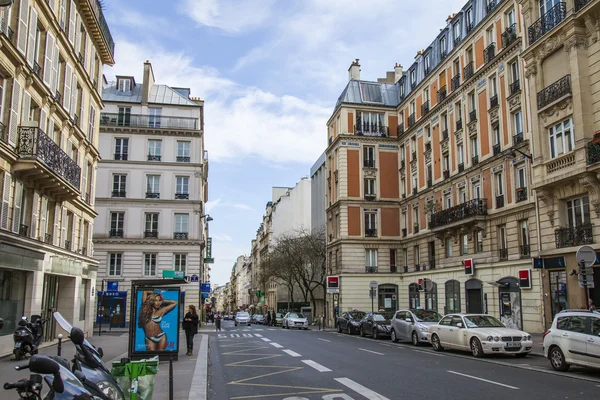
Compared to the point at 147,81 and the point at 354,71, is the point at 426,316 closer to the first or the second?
the point at 354,71

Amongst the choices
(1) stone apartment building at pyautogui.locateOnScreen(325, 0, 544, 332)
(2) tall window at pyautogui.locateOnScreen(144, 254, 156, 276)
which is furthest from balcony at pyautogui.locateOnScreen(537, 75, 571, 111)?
(2) tall window at pyautogui.locateOnScreen(144, 254, 156, 276)

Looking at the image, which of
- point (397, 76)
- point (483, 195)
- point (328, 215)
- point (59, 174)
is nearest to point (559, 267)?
point (483, 195)

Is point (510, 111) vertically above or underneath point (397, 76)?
underneath

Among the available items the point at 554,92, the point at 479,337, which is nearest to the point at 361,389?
the point at 479,337

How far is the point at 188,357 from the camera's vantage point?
17.0m

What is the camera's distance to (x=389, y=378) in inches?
482

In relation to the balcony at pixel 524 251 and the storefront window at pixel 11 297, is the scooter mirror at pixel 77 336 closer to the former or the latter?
the storefront window at pixel 11 297

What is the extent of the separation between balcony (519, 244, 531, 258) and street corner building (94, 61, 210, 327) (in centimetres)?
2397

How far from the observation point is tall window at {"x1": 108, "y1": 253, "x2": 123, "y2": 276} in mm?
43031

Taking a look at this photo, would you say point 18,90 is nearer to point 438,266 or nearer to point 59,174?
point 59,174

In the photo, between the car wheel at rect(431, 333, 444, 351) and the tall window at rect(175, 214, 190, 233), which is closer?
the car wheel at rect(431, 333, 444, 351)

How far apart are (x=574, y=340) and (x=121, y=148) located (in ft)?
130

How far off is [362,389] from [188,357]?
7.97 meters

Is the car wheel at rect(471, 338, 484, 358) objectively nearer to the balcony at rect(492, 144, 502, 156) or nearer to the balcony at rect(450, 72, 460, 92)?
the balcony at rect(492, 144, 502, 156)
